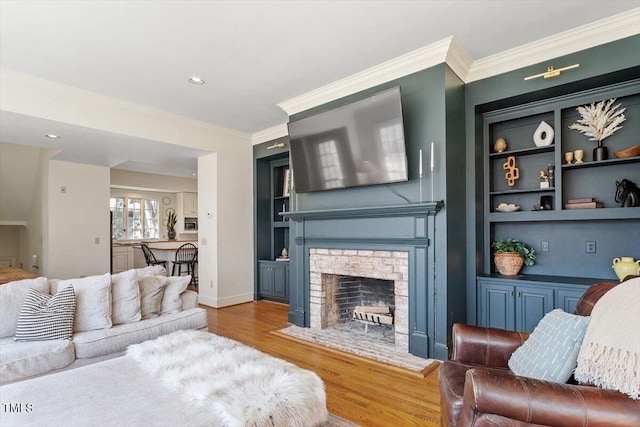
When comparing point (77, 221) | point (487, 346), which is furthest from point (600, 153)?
point (77, 221)

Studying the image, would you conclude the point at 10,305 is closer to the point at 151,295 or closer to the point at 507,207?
the point at 151,295

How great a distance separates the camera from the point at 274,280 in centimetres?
543

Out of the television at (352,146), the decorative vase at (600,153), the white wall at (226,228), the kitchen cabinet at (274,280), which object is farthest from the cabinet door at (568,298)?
the white wall at (226,228)

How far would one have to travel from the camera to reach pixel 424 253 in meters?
3.12

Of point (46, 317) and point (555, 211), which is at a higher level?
point (555, 211)

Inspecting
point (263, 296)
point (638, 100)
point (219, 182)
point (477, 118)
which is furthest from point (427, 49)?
point (263, 296)

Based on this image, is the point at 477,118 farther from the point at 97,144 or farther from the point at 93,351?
the point at 97,144

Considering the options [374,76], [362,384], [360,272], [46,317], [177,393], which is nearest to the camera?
[177,393]

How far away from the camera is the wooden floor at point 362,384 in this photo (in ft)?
7.08

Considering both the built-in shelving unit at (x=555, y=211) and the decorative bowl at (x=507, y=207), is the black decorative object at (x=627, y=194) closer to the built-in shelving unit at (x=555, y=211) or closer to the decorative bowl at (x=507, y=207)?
the built-in shelving unit at (x=555, y=211)

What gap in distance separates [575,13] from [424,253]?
2241 millimetres

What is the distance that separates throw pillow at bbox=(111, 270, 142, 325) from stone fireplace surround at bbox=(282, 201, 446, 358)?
1883 millimetres

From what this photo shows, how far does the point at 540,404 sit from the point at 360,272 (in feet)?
7.91

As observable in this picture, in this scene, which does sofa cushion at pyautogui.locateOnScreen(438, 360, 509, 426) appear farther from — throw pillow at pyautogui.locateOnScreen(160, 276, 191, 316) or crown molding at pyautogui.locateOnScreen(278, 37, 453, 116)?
crown molding at pyautogui.locateOnScreen(278, 37, 453, 116)
